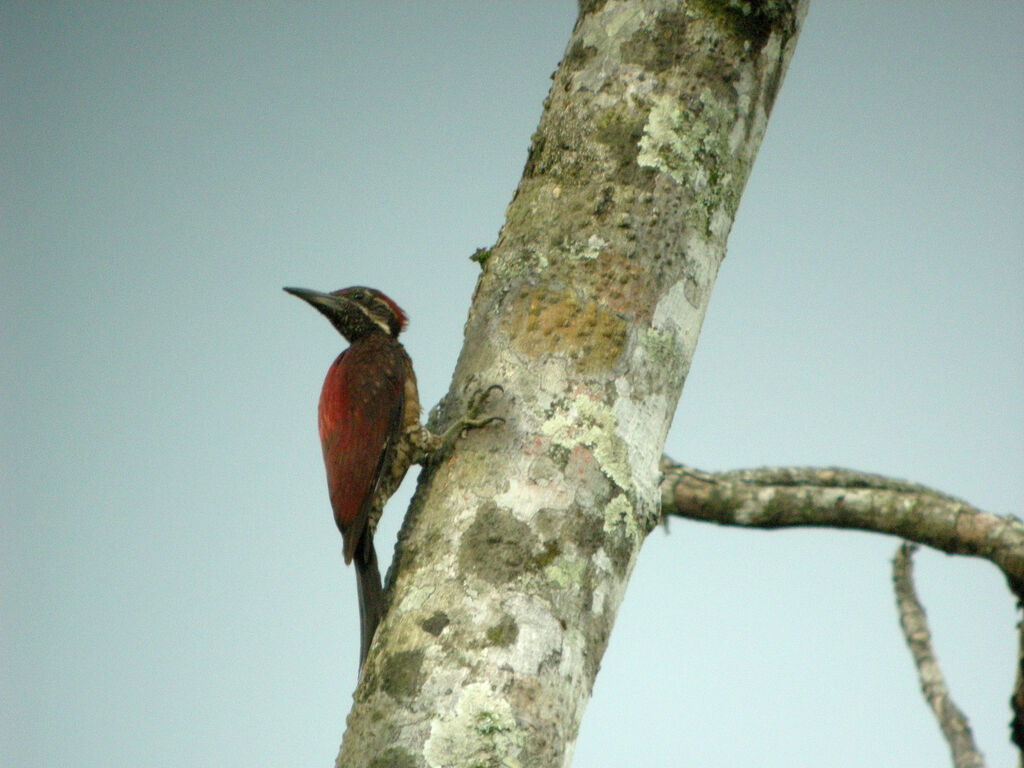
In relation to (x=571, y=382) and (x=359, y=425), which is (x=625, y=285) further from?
(x=359, y=425)

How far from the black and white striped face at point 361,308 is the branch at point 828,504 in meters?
1.32

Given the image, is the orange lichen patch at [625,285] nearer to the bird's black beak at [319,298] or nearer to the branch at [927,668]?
the bird's black beak at [319,298]

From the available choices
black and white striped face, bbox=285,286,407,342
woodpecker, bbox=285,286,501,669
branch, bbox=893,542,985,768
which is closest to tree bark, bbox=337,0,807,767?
woodpecker, bbox=285,286,501,669

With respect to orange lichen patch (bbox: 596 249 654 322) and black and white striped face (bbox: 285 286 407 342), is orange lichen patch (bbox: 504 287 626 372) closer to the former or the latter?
orange lichen patch (bbox: 596 249 654 322)

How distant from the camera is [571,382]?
2109mm

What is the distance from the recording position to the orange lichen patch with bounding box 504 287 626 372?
2133mm

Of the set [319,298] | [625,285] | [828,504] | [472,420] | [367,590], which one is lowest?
[367,590]

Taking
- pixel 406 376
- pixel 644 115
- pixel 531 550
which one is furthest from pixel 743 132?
pixel 406 376

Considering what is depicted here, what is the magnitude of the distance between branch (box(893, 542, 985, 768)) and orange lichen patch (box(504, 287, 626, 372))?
2852 mm

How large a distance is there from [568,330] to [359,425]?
1606 mm

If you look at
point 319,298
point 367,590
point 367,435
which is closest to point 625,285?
point 367,590

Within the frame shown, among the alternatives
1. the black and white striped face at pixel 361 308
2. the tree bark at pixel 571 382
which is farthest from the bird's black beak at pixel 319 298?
the tree bark at pixel 571 382

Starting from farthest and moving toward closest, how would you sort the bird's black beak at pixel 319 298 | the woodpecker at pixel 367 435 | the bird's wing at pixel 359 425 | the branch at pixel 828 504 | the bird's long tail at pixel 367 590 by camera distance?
the bird's black beak at pixel 319 298 → the branch at pixel 828 504 → the bird's wing at pixel 359 425 → the woodpecker at pixel 367 435 → the bird's long tail at pixel 367 590

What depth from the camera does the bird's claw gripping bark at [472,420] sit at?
2.10 m
